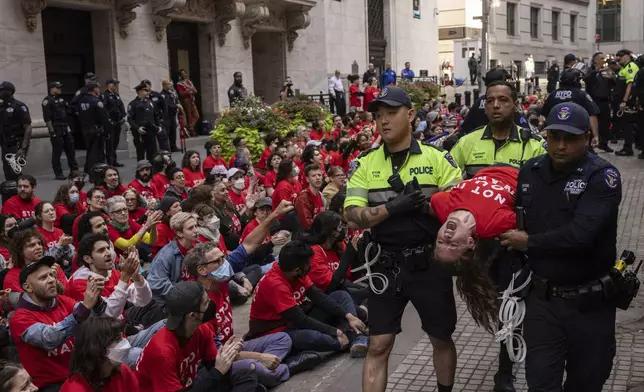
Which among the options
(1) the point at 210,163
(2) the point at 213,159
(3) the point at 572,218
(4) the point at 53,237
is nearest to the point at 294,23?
(2) the point at 213,159

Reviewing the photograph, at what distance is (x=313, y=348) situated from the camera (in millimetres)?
6059

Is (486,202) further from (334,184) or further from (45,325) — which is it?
(334,184)

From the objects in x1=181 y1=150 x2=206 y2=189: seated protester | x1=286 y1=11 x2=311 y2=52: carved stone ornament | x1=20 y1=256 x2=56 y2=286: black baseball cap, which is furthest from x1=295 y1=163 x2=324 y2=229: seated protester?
x1=286 y1=11 x2=311 y2=52: carved stone ornament

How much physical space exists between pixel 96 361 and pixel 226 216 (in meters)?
5.19

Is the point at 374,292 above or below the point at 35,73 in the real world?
below

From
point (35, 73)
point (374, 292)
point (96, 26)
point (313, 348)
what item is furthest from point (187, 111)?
point (374, 292)

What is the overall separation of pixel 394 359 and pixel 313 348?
2.21 ft

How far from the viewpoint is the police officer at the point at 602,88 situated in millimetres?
15711

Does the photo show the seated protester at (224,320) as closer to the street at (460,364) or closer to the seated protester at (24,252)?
the street at (460,364)

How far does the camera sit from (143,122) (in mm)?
14891

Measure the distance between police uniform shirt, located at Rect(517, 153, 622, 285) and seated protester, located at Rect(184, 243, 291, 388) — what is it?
8.03 feet

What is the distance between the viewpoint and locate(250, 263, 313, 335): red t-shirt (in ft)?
19.9

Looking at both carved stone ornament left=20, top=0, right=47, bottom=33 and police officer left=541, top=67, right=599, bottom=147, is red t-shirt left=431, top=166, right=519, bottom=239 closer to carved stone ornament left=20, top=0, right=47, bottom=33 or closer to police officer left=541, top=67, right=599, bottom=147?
police officer left=541, top=67, right=599, bottom=147

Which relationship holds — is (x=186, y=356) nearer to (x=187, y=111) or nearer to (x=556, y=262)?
(x=556, y=262)
